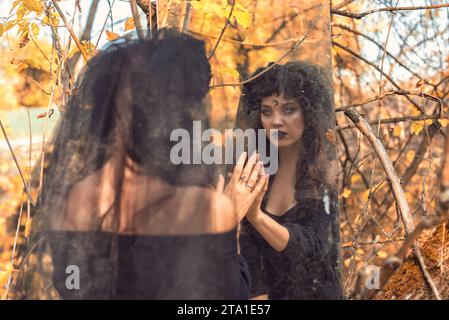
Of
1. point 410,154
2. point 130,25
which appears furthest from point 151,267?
point 410,154

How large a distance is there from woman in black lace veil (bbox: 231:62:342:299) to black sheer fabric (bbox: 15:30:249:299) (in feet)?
1.02

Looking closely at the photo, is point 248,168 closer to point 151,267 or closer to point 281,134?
point 281,134

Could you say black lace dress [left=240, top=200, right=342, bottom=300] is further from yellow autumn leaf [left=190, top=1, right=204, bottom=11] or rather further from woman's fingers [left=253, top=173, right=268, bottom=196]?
yellow autumn leaf [left=190, top=1, right=204, bottom=11]

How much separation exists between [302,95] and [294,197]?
0.34 meters

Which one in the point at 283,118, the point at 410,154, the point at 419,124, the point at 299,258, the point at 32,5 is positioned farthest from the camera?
the point at 410,154

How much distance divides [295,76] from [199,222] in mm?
724

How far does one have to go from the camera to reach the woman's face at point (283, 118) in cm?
216

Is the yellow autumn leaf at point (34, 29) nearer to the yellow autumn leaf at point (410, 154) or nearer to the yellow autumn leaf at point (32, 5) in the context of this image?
the yellow autumn leaf at point (32, 5)

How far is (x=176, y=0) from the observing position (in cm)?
223

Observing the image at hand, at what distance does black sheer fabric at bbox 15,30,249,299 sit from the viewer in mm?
1682

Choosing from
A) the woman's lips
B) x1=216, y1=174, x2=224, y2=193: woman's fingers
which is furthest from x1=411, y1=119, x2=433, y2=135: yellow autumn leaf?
x1=216, y1=174, x2=224, y2=193: woman's fingers

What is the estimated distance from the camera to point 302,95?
2.18 meters

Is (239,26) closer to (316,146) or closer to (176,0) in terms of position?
(176,0)

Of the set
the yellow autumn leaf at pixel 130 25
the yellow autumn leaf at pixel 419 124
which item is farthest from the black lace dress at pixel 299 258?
the yellow autumn leaf at pixel 419 124
